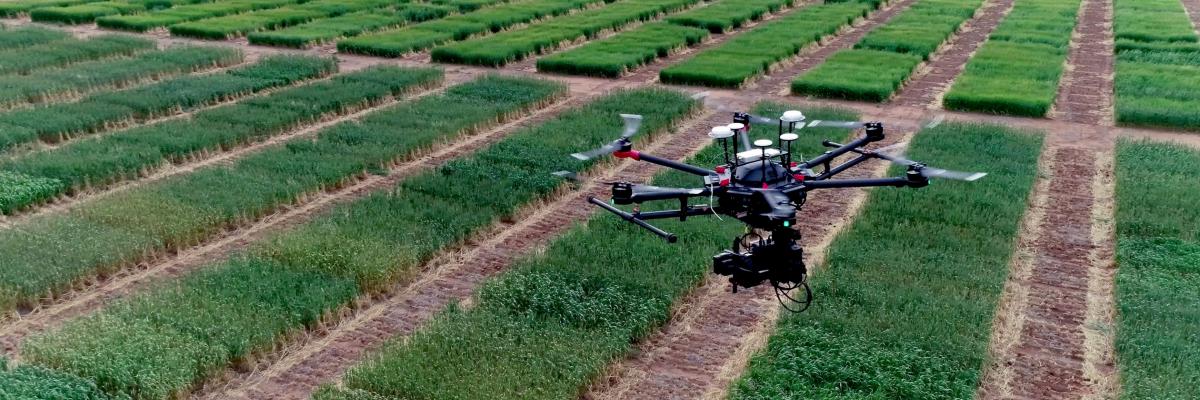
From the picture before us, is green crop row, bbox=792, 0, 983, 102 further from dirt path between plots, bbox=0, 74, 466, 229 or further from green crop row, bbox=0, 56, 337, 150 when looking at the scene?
green crop row, bbox=0, 56, 337, 150

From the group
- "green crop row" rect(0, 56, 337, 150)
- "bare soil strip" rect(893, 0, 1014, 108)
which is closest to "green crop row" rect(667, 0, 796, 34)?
"bare soil strip" rect(893, 0, 1014, 108)

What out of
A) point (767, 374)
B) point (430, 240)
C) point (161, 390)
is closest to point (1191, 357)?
point (767, 374)

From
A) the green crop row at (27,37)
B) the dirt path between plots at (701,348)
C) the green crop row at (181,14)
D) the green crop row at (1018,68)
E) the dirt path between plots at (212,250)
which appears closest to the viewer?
the dirt path between plots at (701,348)

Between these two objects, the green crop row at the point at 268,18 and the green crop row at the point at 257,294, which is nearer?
the green crop row at the point at 257,294

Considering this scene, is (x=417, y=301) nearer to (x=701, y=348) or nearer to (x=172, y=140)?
(x=701, y=348)

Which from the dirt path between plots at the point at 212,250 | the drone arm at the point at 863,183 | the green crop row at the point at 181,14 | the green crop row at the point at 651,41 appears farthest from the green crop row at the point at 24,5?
the drone arm at the point at 863,183

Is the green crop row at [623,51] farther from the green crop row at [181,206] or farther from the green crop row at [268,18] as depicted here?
the green crop row at [268,18]
